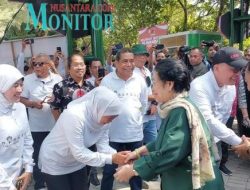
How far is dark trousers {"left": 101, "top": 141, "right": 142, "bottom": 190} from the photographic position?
397cm

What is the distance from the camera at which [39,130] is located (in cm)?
464

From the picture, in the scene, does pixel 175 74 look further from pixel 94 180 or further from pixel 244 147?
pixel 94 180

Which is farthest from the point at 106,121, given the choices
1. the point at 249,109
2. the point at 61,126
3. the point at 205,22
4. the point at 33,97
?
the point at 205,22

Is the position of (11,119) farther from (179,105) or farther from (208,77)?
(208,77)

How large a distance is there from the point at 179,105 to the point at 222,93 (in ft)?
4.00

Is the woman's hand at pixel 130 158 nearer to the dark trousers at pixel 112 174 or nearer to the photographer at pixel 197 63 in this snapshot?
the dark trousers at pixel 112 174

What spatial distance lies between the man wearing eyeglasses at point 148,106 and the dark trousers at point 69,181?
1770 mm

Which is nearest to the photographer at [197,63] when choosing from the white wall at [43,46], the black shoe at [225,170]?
the black shoe at [225,170]

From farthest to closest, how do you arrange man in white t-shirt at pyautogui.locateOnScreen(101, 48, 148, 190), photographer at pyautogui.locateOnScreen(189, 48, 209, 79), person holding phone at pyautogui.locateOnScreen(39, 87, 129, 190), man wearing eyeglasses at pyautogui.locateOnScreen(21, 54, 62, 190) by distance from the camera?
1. photographer at pyautogui.locateOnScreen(189, 48, 209, 79)
2. man wearing eyeglasses at pyautogui.locateOnScreen(21, 54, 62, 190)
3. man in white t-shirt at pyautogui.locateOnScreen(101, 48, 148, 190)
4. person holding phone at pyautogui.locateOnScreen(39, 87, 129, 190)

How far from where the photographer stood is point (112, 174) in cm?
A: 399

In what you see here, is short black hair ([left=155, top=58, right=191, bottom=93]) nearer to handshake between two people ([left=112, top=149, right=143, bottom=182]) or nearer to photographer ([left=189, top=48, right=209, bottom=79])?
handshake between two people ([left=112, top=149, right=143, bottom=182])

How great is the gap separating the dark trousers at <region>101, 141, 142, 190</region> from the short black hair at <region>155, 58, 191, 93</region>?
1.84 metres

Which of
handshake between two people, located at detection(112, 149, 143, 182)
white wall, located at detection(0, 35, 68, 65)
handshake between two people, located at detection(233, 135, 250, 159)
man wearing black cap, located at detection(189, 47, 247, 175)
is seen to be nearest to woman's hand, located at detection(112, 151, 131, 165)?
handshake between two people, located at detection(112, 149, 143, 182)

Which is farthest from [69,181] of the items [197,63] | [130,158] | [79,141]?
[197,63]
